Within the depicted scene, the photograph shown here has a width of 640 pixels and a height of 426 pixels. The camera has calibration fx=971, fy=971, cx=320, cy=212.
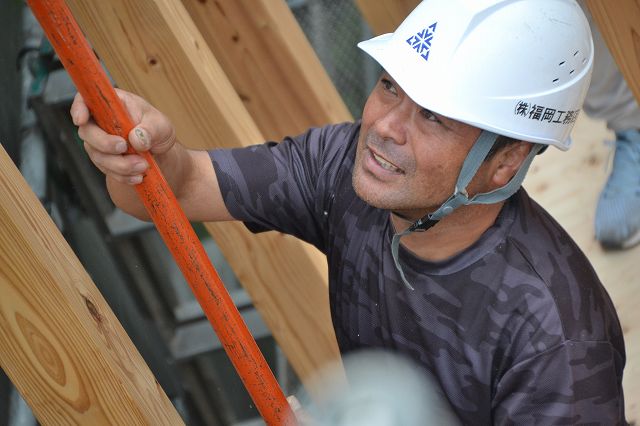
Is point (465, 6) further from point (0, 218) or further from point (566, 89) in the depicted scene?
point (0, 218)

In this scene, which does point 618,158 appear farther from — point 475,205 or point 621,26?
point 475,205

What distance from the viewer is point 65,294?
1.59m

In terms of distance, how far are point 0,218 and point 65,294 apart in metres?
0.17

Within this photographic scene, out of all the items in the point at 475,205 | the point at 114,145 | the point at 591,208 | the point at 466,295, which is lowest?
the point at 591,208

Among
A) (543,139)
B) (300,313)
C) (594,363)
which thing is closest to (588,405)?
(594,363)

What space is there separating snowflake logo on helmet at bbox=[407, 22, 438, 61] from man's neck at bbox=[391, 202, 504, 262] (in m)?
0.32

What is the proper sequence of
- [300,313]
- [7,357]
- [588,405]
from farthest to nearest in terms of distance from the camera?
[300,313], [588,405], [7,357]

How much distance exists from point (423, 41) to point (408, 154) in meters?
0.22

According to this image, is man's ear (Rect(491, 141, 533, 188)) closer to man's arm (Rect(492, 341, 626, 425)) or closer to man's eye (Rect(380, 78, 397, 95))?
man's eye (Rect(380, 78, 397, 95))

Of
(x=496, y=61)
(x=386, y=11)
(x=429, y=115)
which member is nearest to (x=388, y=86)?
(x=429, y=115)

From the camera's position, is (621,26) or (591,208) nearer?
(621,26)

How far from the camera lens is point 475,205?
194 centimetres

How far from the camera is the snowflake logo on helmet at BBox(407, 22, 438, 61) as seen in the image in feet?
6.00

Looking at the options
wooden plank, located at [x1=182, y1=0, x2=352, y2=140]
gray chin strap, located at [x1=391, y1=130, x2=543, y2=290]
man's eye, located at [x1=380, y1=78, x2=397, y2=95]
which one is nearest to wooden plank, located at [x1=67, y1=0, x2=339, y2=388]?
wooden plank, located at [x1=182, y1=0, x2=352, y2=140]
